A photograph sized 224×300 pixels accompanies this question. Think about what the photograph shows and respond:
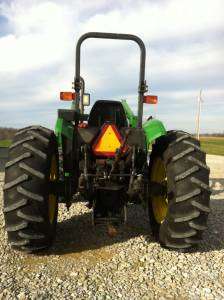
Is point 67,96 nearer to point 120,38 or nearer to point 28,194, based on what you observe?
point 120,38

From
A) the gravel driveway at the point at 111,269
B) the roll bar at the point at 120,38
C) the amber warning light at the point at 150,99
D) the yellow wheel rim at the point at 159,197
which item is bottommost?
the gravel driveway at the point at 111,269

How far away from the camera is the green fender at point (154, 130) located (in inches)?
187

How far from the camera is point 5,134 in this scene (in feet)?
104

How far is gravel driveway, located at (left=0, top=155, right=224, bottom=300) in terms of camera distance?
3631mm

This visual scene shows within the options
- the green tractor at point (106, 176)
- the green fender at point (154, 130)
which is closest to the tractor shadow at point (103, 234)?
the green tractor at point (106, 176)

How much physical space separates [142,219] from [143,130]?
1848 mm

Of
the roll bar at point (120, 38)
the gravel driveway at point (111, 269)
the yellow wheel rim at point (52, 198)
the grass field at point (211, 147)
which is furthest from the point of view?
the grass field at point (211, 147)

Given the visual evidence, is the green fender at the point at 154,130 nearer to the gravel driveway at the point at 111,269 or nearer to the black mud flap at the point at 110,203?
the black mud flap at the point at 110,203

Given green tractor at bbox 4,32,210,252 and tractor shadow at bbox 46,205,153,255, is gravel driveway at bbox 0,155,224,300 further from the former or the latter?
green tractor at bbox 4,32,210,252

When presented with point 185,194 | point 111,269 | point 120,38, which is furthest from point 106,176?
point 120,38

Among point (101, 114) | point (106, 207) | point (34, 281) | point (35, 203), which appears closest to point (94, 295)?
point (34, 281)

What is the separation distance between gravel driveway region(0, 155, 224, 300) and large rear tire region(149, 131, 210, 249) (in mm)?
278

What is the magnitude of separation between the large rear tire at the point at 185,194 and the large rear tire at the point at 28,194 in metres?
1.29

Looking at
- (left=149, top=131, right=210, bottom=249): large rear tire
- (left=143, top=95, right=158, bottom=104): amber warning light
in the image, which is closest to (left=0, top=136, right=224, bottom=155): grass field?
(left=143, top=95, right=158, bottom=104): amber warning light
